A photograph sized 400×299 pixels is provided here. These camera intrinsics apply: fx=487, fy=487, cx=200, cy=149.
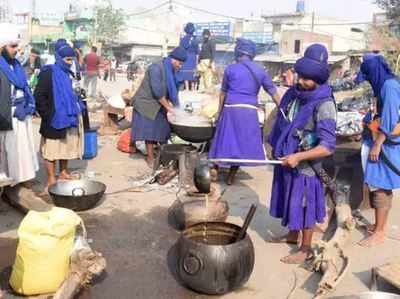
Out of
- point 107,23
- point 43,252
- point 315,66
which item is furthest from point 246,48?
point 107,23

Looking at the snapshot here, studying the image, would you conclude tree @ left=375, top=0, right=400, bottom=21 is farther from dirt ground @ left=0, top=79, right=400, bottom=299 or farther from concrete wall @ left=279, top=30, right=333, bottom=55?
concrete wall @ left=279, top=30, right=333, bottom=55

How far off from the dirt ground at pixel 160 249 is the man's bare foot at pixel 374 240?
0.06 m

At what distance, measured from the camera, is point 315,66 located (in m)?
3.75

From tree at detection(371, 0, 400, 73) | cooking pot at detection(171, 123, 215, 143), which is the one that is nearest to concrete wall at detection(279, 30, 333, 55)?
tree at detection(371, 0, 400, 73)

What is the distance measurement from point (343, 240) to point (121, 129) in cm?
671

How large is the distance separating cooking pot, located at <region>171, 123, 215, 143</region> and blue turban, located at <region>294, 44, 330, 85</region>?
2.63 m

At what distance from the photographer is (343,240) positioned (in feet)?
14.7

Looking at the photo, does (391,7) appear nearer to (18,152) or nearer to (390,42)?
(390,42)

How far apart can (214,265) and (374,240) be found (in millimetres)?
2018

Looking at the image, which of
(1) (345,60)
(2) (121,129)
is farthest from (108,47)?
(2) (121,129)

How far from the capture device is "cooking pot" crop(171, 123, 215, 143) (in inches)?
249

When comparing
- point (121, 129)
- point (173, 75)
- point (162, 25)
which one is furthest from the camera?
point (162, 25)

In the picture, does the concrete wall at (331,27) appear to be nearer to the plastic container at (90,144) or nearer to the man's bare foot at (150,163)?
the plastic container at (90,144)

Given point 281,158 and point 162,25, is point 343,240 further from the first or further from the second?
point 162,25
